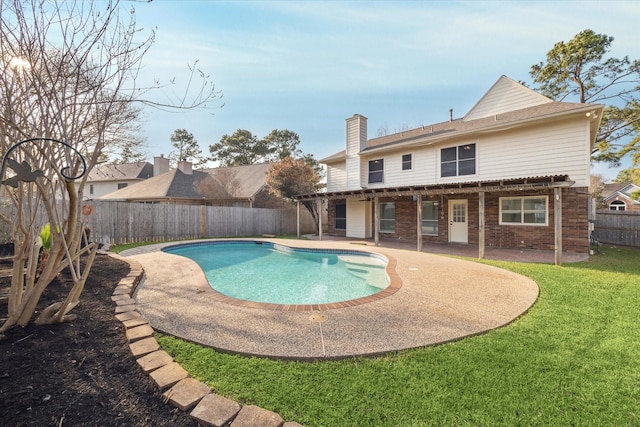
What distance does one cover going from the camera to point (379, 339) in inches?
127

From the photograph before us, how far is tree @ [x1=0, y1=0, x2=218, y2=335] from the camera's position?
9.64ft

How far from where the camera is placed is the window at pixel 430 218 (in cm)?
1366

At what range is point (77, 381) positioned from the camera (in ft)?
7.52

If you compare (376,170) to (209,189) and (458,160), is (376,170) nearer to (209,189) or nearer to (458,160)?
(458,160)

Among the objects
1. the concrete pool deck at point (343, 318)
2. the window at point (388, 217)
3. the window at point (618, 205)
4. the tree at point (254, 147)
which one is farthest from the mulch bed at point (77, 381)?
the window at point (618, 205)

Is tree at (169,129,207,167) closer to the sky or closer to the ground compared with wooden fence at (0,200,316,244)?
closer to the sky

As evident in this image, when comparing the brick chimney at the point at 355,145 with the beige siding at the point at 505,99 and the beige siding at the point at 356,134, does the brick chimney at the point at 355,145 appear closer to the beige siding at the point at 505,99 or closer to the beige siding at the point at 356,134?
the beige siding at the point at 356,134

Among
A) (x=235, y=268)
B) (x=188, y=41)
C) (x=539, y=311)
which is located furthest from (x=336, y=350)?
(x=235, y=268)

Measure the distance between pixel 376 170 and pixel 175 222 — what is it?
10.8 m

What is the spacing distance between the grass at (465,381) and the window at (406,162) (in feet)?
36.1

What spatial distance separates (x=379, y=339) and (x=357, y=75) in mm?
10762

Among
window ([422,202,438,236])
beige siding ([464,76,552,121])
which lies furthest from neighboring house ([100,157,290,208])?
beige siding ([464,76,552,121])

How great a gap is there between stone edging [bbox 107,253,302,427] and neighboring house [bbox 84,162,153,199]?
1215 inches

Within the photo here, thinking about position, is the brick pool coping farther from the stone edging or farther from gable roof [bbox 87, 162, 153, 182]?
gable roof [bbox 87, 162, 153, 182]
